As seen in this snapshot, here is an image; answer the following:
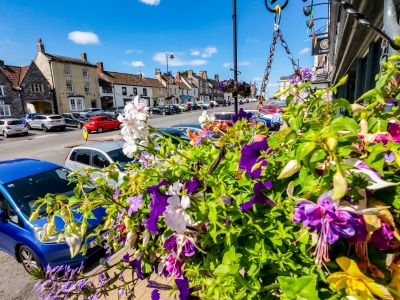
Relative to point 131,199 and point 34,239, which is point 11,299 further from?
point 131,199

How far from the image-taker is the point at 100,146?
6711mm

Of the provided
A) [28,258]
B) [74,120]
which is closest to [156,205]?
[28,258]

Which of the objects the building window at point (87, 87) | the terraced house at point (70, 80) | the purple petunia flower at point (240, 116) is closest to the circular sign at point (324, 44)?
the purple petunia flower at point (240, 116)

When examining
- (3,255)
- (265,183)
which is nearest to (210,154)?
(265,183)

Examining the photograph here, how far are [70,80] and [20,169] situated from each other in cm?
3783

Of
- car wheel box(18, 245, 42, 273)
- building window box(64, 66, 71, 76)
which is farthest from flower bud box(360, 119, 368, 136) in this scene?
building window box(64, 66, 71, 76)

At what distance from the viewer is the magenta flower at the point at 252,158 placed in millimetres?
861

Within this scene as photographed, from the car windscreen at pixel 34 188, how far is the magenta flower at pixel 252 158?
3.50m

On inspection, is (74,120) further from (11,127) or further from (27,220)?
(27,220)

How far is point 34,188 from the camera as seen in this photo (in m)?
4.30

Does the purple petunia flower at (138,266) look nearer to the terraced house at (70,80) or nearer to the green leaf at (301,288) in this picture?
the green leaf at (301,288)

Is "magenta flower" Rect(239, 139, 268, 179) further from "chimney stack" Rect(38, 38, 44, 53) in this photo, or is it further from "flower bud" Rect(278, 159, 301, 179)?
"chimney stack" Rect(38, 38, 44, 53)

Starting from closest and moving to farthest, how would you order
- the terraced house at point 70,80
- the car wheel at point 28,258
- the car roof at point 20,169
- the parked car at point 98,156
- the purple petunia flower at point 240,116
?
the purple petunia flower at point 240,116
the car wheel at point 28,258
the car roof at point 20,169
the parked car at point 98,156
the terraced house at point 70,80

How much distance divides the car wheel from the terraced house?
36525 millimetres
